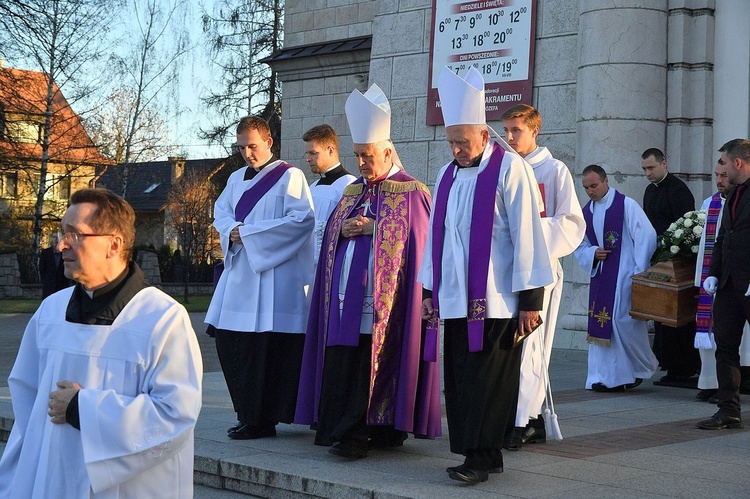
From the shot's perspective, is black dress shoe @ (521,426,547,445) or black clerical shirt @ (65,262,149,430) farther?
black dress shoe @ (521,426,547,445)

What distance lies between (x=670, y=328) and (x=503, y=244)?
16.3 ft

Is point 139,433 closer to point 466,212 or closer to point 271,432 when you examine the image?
point 466,212

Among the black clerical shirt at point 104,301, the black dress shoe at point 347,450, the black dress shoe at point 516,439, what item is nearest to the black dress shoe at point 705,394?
the black dress shoe at point 516,439

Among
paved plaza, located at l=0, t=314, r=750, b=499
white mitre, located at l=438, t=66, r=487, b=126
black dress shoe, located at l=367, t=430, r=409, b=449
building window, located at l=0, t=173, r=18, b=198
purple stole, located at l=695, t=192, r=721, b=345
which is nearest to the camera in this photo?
paved plaza, located at l=0, t=314, r=750, b=499

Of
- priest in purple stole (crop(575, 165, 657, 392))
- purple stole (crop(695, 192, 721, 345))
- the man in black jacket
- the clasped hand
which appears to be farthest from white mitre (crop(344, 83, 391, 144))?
the man in black jacket

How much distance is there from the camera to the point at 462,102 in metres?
5.90

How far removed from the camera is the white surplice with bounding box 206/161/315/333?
7207 mm

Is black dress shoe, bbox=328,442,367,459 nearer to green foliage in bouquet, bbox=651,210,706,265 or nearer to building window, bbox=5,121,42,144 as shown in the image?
green foliage in bouquet, bbox=651,210,706,265

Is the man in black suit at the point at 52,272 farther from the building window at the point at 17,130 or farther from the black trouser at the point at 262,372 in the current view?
the building window at the point at 17,130

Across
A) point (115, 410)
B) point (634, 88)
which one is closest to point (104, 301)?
point (115, 410)

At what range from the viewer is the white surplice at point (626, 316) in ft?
32.3

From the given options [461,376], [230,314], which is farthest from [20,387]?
[230,314]

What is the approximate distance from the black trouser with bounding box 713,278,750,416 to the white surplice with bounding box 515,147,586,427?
1303 millimetres

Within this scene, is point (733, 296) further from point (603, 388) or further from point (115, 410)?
point (115, 410)
